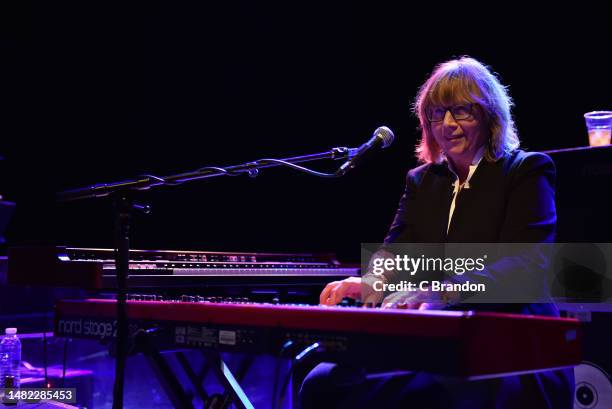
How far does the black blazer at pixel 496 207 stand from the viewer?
202 cm

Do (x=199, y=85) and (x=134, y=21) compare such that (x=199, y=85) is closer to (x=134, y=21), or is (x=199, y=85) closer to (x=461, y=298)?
(x=134, y=21)

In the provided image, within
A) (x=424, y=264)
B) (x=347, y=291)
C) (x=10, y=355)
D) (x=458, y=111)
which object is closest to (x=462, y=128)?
(x=458, y=111)

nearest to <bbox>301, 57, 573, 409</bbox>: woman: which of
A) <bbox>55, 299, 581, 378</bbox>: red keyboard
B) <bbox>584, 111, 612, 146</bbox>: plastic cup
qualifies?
<bbox>55, 299, 581, 378</bbox>: red keyboard

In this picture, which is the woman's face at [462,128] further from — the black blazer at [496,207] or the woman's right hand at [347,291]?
the woman's right hand at [347,291]

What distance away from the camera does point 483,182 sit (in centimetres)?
223

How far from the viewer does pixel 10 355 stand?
386cm

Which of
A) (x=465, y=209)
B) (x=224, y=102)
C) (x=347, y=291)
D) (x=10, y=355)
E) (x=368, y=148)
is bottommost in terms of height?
(x=10, y=355)

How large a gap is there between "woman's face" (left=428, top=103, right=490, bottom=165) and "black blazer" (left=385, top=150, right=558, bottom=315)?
0.08m

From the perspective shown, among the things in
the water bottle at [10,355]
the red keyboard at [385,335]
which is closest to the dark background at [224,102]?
the water bottle at [10,355]

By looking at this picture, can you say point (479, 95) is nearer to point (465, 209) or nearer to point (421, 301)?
point (465, 209)

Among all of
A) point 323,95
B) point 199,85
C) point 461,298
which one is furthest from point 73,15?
point 461,298

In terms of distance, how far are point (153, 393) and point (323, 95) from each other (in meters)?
2.95

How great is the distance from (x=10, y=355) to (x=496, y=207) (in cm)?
313

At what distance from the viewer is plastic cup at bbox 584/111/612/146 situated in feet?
10.1
